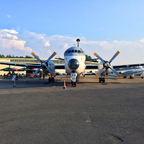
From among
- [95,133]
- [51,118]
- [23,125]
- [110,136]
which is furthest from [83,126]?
[23,125]

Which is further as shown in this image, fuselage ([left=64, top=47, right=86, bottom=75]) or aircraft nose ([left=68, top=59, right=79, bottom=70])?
fuselage ([left=64, top=47, right=86, bottom=75])

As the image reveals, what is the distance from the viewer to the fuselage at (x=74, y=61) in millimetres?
14962

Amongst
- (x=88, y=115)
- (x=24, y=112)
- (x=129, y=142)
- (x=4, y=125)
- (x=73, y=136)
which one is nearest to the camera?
(x=129, y=142)

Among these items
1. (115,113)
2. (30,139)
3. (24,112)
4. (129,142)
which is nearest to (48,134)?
(30,139)

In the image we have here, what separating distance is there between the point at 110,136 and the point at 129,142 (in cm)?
47

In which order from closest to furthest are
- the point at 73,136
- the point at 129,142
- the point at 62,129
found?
the point at 129,142 → the point at 73,136 → the point at 62,129

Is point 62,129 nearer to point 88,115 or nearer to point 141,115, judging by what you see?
point 88,115

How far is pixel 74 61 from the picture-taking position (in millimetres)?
14930

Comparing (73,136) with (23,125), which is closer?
(73,136)

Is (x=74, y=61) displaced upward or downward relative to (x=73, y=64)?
upward

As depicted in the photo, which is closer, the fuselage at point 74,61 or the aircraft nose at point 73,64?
the aircraft nose at point 73,64

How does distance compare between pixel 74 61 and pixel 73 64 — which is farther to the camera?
pixel 74 61

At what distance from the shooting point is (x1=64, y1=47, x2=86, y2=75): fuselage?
15.0 metres

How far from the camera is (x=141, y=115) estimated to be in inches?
201
